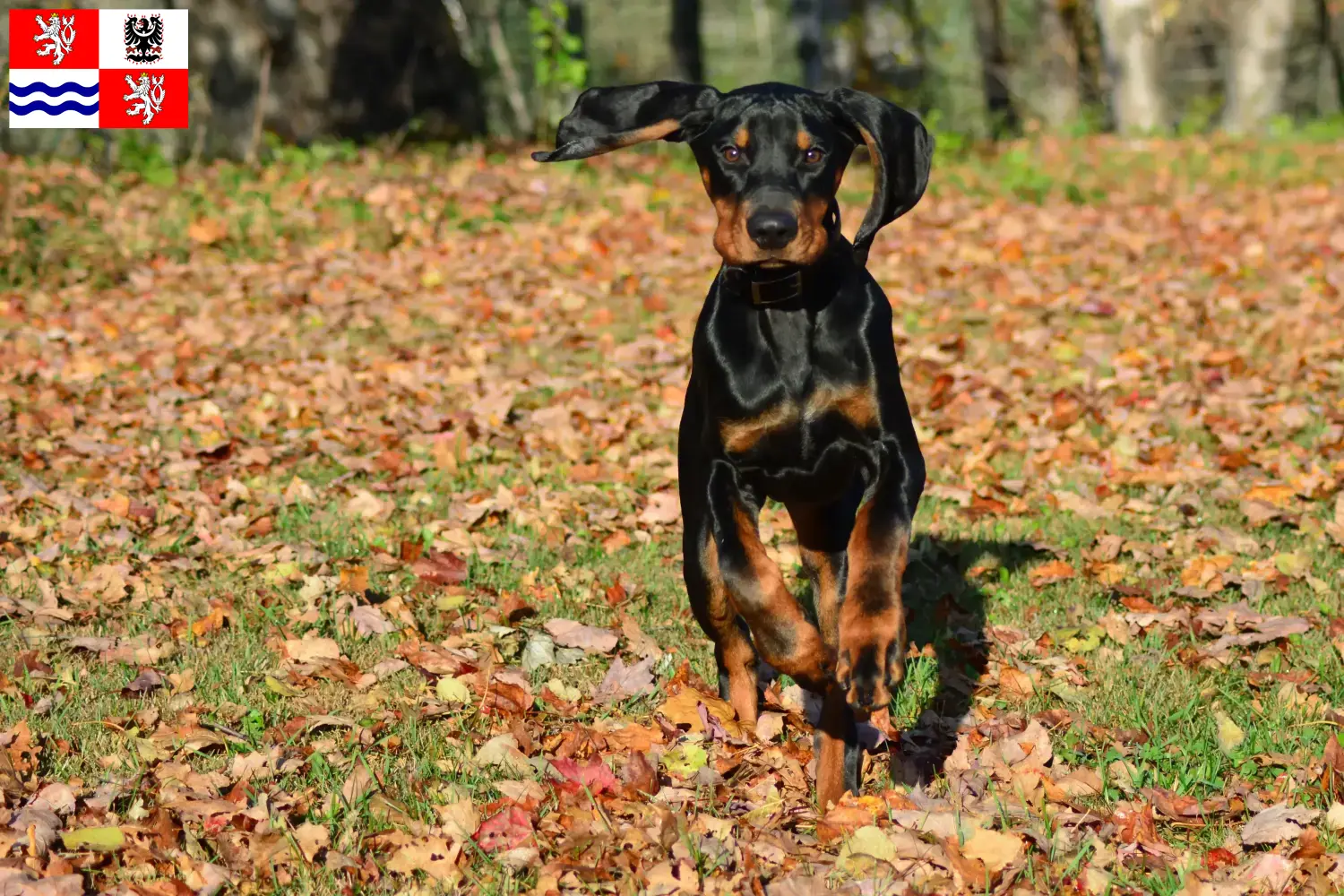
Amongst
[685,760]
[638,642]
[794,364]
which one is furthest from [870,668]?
[638,642]

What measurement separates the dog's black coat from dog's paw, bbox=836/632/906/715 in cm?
1

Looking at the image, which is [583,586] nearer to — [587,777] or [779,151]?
[587,777]

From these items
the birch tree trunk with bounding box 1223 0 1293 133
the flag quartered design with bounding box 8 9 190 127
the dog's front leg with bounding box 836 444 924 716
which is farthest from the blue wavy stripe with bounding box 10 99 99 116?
the birch tree trunk with bounding box 1223 0 1293 133

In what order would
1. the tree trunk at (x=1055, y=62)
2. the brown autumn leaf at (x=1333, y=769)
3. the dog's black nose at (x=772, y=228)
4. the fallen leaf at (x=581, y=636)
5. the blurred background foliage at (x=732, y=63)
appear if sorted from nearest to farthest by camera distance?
the dog's black nose at (x=772, y=228) → the brown autumn leaf at (x=1333, y=769) → the fallen leaf at (x=581, y=636) → the blurred background foliage at (x=732, y=63) → the tree trunk at (x=1055, y=62)

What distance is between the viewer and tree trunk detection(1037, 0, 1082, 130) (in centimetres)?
2770

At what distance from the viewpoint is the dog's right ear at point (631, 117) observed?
155 inches

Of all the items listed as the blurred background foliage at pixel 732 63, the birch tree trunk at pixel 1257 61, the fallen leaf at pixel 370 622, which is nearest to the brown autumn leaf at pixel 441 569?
the fallen leaf at pixel 370 622

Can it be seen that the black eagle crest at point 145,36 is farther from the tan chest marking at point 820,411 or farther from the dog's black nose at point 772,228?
the dog's black nose at point 772,228

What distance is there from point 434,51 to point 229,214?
617 centimetres

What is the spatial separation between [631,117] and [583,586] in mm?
2223

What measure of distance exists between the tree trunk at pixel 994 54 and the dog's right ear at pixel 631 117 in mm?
24306

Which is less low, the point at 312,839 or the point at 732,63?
the point at 732,63

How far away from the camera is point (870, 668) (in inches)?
134

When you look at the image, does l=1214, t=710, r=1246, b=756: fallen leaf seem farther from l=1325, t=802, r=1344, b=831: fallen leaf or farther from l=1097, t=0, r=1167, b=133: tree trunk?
l=1097, t=0, r=1167, b=133: tree trunk
